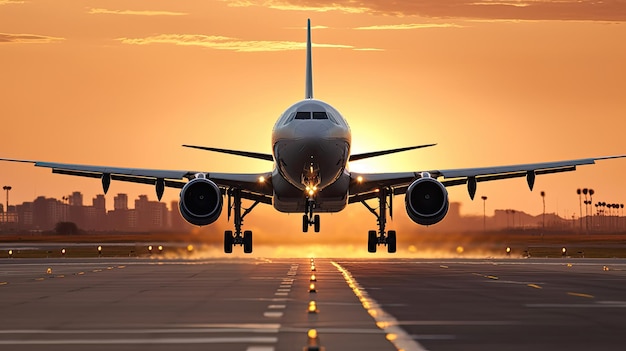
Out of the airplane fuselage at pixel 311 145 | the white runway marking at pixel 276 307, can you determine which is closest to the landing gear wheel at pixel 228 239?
the airplane fuselage at pixel 311 145

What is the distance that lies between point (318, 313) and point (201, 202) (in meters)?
29.9

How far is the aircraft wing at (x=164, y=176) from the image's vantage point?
180 feet

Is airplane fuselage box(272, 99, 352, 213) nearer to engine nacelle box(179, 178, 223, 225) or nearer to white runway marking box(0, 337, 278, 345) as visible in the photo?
engine nacelle box(179, 178, 223, 225)

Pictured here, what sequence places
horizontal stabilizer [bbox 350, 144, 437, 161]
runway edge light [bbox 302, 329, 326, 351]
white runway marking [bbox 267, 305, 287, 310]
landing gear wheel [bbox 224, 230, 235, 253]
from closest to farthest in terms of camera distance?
runway edge light [bbox 302, 329, 326, 351], white runway marking [bbox 267, 305, 287, 310], horizontal stabilizer [bbox 350, 144, 437, 161], landing gear wheel [bbox 224, 230, 235, 253]

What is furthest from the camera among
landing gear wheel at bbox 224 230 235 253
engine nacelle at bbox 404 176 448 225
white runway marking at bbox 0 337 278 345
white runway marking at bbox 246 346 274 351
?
landing gear wheel at bbox 224 230 235 253

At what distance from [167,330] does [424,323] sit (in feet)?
14.7

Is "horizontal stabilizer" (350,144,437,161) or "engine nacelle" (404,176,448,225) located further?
"engine nacelle" (404,176,448,225)

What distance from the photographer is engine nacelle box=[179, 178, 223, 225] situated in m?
52.3

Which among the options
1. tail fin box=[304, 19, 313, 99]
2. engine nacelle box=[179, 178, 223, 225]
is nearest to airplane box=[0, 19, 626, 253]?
engine nacelle box=[179, 178, 223, 225]

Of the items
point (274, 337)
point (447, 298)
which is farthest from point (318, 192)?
point (274, 337)

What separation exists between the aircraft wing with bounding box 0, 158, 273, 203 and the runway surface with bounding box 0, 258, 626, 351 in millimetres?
15872

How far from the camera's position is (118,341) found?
17547 millimetres

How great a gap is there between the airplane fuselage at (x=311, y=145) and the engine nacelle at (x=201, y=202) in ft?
10.8

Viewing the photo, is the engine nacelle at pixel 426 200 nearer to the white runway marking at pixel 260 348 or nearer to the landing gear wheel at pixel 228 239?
the landing gear wheel at pixel 228 239
